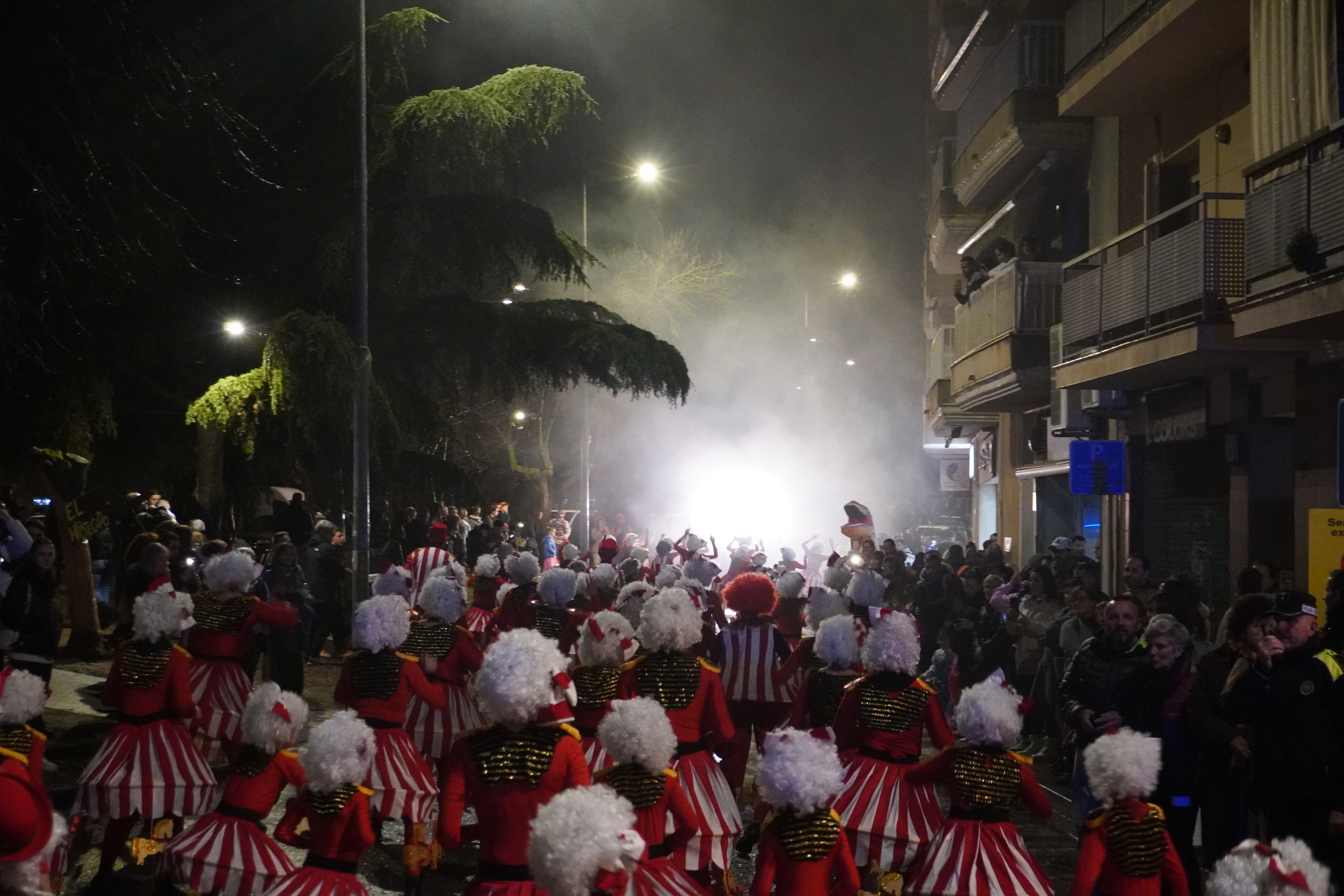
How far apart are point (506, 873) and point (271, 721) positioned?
1.67 metres

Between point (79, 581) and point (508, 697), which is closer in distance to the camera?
point (508, 697)

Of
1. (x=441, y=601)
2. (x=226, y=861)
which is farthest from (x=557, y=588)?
(x=226, y=861)

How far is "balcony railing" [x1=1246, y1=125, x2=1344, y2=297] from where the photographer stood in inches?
433

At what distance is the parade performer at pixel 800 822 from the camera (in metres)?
5.16

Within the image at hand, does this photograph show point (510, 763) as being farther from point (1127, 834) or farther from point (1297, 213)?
point (1297, 213)

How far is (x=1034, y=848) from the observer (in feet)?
29.3

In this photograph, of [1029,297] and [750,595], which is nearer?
[750,595]

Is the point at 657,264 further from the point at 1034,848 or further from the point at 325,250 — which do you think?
the point at 1034,848

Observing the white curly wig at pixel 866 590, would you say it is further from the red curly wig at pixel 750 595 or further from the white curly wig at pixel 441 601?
the white curly wig at pixel 441 601

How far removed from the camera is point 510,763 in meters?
5.16

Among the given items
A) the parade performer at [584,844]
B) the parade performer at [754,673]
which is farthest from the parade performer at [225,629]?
the parade performer at [584,844]

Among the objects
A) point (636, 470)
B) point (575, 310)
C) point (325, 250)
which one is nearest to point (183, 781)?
point (325, 250)

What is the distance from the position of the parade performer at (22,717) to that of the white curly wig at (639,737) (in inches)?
92.0

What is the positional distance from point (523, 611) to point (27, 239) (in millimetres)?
6691
